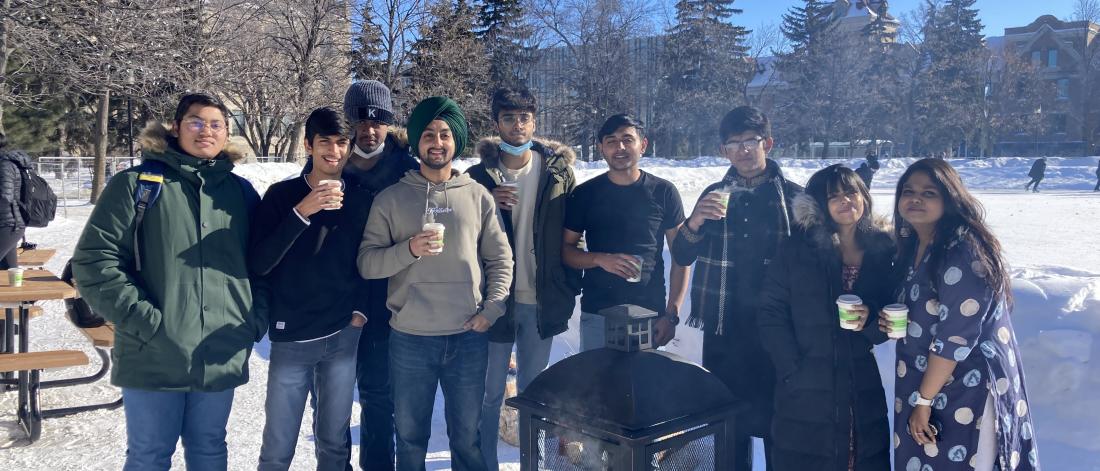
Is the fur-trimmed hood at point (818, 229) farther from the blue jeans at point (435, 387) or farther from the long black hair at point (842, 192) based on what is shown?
the blue jeans at point (435, 387)

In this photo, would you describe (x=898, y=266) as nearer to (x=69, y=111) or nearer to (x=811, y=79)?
(x=69, y=111)

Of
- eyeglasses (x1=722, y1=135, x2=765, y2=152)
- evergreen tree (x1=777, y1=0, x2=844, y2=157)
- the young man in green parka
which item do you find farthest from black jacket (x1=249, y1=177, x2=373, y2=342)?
evergreen tree (x1=777, y1=0, x2=844, y2=157)

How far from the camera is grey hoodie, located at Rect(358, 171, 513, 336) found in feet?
10.6

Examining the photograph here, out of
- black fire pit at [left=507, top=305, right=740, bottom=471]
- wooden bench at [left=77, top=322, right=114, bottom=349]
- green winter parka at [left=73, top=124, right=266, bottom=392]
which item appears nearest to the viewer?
black fire pit at [left=507, top=305, right=740, bottom=471]

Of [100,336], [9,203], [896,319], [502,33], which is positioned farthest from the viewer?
[502,33]

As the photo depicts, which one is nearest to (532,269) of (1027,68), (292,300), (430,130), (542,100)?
(430,130)

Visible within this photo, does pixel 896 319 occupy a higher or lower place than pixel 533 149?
lower

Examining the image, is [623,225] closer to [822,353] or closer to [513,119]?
[513,119]

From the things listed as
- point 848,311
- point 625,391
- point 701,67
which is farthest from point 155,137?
point 701,67

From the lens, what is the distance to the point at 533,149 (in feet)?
12.6

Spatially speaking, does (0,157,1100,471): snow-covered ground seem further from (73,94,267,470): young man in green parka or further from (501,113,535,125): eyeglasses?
(501,113,535,125): eyeglasses

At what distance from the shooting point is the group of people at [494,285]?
2789mm

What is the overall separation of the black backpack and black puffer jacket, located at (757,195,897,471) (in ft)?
23.0

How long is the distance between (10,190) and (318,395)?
5.30 meters
